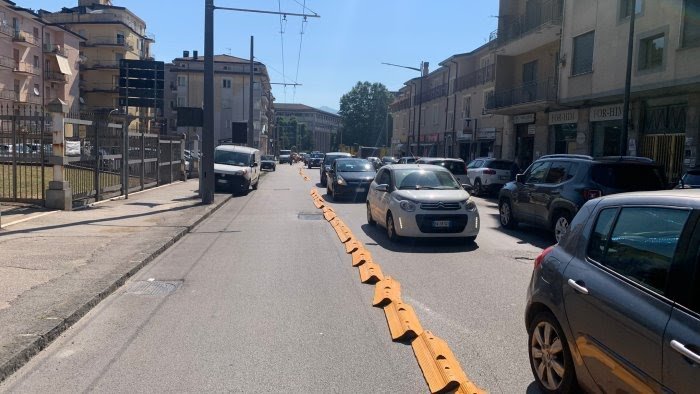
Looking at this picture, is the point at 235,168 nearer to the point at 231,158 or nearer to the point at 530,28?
the point at 231,158

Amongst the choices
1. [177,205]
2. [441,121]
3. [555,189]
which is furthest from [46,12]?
[555,189]

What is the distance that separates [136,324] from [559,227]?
323 inches

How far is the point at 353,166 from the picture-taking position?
22.9 m

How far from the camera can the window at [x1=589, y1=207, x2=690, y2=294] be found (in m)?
3.04

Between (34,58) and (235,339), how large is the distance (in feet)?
212

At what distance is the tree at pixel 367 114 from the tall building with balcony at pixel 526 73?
87542mm

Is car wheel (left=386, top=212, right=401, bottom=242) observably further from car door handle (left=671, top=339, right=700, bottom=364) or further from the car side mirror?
car door handle (left=671, top=339, right=700, bottom=364)

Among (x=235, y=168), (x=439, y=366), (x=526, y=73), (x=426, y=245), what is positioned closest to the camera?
(x=439, y=366)

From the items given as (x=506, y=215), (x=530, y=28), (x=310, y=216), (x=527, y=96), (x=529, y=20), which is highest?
(x=529, y=20)

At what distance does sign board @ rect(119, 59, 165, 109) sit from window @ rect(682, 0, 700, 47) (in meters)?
16.7

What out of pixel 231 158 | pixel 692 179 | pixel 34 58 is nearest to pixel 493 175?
pixel 231 158

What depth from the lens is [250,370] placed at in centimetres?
459

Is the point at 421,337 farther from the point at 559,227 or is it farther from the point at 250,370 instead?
the point at 559,227

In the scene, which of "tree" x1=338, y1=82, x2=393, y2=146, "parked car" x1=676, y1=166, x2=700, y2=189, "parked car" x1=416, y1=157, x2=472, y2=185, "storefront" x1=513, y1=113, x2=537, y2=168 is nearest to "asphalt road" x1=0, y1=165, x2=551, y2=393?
"parked car" x1=676, y1=166, x2=700, y2=189
